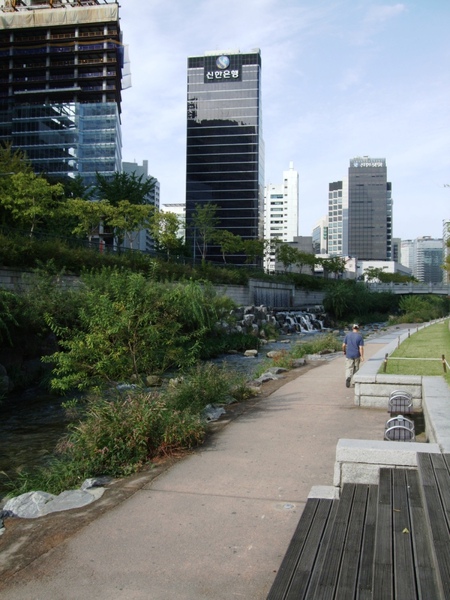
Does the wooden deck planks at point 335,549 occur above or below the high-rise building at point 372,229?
below

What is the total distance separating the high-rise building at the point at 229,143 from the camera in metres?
124

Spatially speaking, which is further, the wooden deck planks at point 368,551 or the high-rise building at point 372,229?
the high-rise building at point 372,229

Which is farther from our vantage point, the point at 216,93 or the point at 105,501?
the point at 216,93

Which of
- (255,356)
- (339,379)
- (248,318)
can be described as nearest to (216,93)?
(248,318)

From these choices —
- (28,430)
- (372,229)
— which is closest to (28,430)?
(28,430)

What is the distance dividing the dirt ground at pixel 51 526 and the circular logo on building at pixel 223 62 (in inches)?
5173

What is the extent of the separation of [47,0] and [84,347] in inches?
4831

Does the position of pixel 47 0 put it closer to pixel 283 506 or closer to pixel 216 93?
pixel 216 93

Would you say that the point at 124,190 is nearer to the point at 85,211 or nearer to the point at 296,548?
the point at 85,211

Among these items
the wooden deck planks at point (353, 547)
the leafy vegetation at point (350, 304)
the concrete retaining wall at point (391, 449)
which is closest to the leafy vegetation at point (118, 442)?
the concrete retaining wall at point (391, 449)

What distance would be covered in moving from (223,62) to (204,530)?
13340 centimetres

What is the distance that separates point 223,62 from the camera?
126 meters

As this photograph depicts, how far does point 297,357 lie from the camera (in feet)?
68.5

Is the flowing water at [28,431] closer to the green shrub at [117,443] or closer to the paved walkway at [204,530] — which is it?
the green shrub at [117,443]
